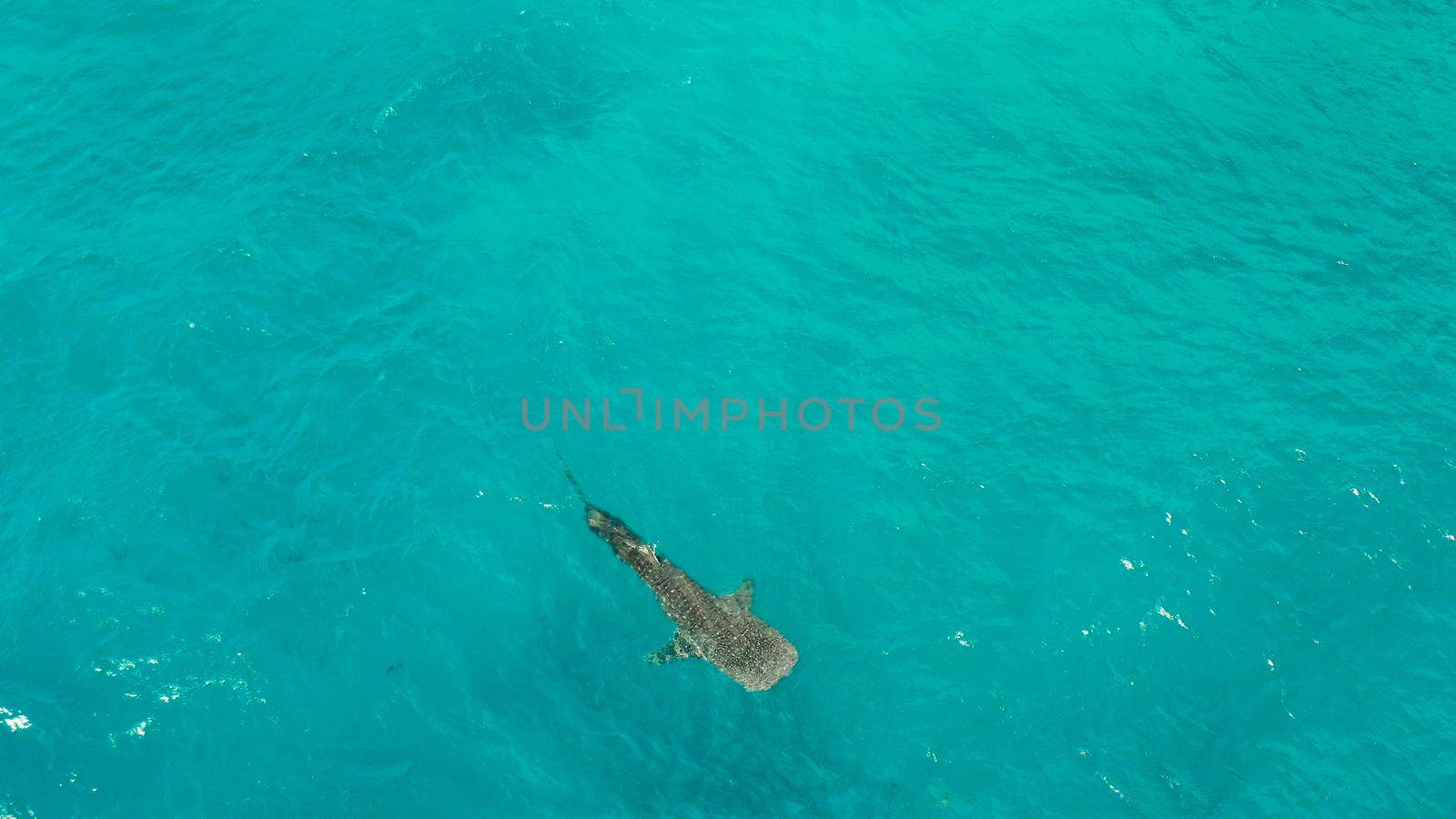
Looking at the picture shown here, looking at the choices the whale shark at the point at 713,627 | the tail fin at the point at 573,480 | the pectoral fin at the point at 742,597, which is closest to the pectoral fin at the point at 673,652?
the whale shark at the point at 713,627

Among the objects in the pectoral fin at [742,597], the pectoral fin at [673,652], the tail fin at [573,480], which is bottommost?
the pectoral fin at [673,652]

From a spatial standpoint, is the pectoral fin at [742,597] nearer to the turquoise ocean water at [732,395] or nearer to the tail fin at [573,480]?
the turquoise ocean water at [732,395]

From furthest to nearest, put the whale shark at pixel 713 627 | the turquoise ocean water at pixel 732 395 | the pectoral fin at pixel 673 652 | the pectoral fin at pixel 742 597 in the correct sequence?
the pectoral fin at pixel 742 597, the pectoral fin at pixel 673 652, the whale shark at pixel 713 627, the turquoise ocean water at pixel 732 395

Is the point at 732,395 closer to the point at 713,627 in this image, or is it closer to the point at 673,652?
the point at 713,627

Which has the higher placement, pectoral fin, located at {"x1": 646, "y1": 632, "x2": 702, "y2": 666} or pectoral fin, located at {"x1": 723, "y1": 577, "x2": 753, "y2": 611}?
pectoral fin, located at {"x1": 723, "y1": 577, "x2": 753, "y2": 611}

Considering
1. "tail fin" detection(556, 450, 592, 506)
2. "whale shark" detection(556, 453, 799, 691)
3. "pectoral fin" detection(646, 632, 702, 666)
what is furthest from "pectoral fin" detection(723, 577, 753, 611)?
"tail fin" detection(556, 450, 592, 506)

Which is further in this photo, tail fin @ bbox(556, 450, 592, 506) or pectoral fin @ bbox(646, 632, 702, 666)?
tail fin @ bbox(556, 450, 592, 506)

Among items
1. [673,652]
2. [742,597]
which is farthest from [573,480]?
[742,597]

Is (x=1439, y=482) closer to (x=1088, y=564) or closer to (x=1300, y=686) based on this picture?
(x=1300, y=686)

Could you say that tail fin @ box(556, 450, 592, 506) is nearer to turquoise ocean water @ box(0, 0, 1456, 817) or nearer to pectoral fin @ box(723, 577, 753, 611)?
turquoise ocean water @ box(0, 0, 1456, 817)

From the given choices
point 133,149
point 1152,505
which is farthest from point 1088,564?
point 133,149
